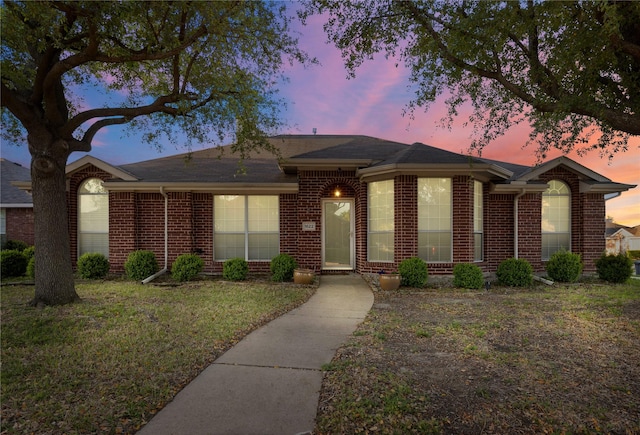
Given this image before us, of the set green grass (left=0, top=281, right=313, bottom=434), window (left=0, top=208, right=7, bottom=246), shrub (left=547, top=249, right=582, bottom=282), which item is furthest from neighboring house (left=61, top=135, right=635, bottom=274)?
window (left=0, top=208, right=7, bottom=246)

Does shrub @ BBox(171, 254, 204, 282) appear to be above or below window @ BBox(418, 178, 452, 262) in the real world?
below

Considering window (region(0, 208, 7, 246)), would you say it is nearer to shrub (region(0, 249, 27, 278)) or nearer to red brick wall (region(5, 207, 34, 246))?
red brick wall (region(5, 207, 34, 246))

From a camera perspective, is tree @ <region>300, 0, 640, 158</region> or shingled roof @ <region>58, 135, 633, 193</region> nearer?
tree @ <region>300, 0, 640, 158</region>

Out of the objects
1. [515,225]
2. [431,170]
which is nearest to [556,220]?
[515,225]

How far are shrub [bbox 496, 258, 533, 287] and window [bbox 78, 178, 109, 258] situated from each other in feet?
41.4

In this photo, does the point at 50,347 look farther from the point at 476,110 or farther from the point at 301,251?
the point at 476,110

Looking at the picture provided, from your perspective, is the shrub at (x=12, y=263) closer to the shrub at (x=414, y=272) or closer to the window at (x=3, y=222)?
the window at (x=3, y=222)

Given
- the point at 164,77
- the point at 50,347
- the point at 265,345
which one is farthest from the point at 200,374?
the point at 164,77

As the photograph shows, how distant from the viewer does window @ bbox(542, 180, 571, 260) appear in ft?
36.2

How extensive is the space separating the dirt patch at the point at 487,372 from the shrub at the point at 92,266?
8.61 m

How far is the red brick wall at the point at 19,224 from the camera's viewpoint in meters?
13.9

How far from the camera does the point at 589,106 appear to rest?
15.2 feet

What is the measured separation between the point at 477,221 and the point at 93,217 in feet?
41.1

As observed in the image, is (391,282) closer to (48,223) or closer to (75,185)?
(48,223)
